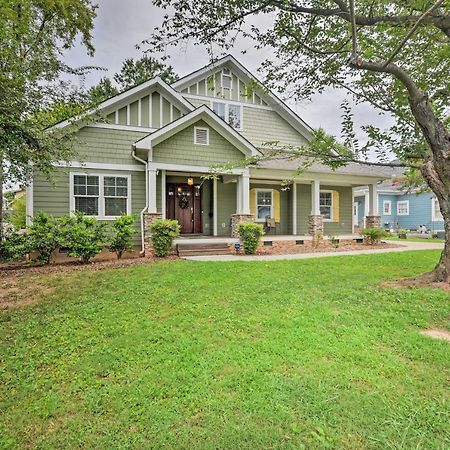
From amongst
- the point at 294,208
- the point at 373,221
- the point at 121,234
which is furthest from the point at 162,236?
the point at 373,221

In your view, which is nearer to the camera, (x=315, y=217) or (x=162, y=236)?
(x=162, y=236)

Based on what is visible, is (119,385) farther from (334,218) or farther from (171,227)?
(334,218)

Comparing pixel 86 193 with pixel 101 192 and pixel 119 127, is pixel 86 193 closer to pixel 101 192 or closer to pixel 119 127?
pixel 101 192

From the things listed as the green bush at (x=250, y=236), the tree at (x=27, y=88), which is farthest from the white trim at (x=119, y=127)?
the green bush at (x=250, y=236)

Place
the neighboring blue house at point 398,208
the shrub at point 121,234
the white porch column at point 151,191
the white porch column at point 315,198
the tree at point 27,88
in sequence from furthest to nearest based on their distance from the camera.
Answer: the neighboring blue house at point 398,208
the white porch column at point 315,198
the white porch column at point 151,191
the shrub at point 121,234
the tree at point 27,88

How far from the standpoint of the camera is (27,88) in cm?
616

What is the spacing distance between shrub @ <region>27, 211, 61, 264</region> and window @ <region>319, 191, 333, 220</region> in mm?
12270

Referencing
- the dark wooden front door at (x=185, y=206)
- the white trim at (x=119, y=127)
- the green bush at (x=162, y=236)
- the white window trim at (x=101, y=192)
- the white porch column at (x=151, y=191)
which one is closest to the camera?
the green bush at (x=162, y=236)

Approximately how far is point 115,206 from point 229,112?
7.05 metres

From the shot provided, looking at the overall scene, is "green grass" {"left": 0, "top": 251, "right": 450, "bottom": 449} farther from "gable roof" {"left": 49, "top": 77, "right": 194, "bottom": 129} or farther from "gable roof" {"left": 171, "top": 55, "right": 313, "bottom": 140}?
"gable roof" {"left": 171, "top": 55, "right": 313, "bottom": 140}

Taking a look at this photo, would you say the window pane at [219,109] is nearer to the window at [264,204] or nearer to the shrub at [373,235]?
the window at [264,204]

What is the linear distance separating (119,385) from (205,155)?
940cm

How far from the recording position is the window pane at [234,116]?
14328 mm

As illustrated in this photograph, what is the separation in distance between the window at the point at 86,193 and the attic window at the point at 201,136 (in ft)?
12.5
